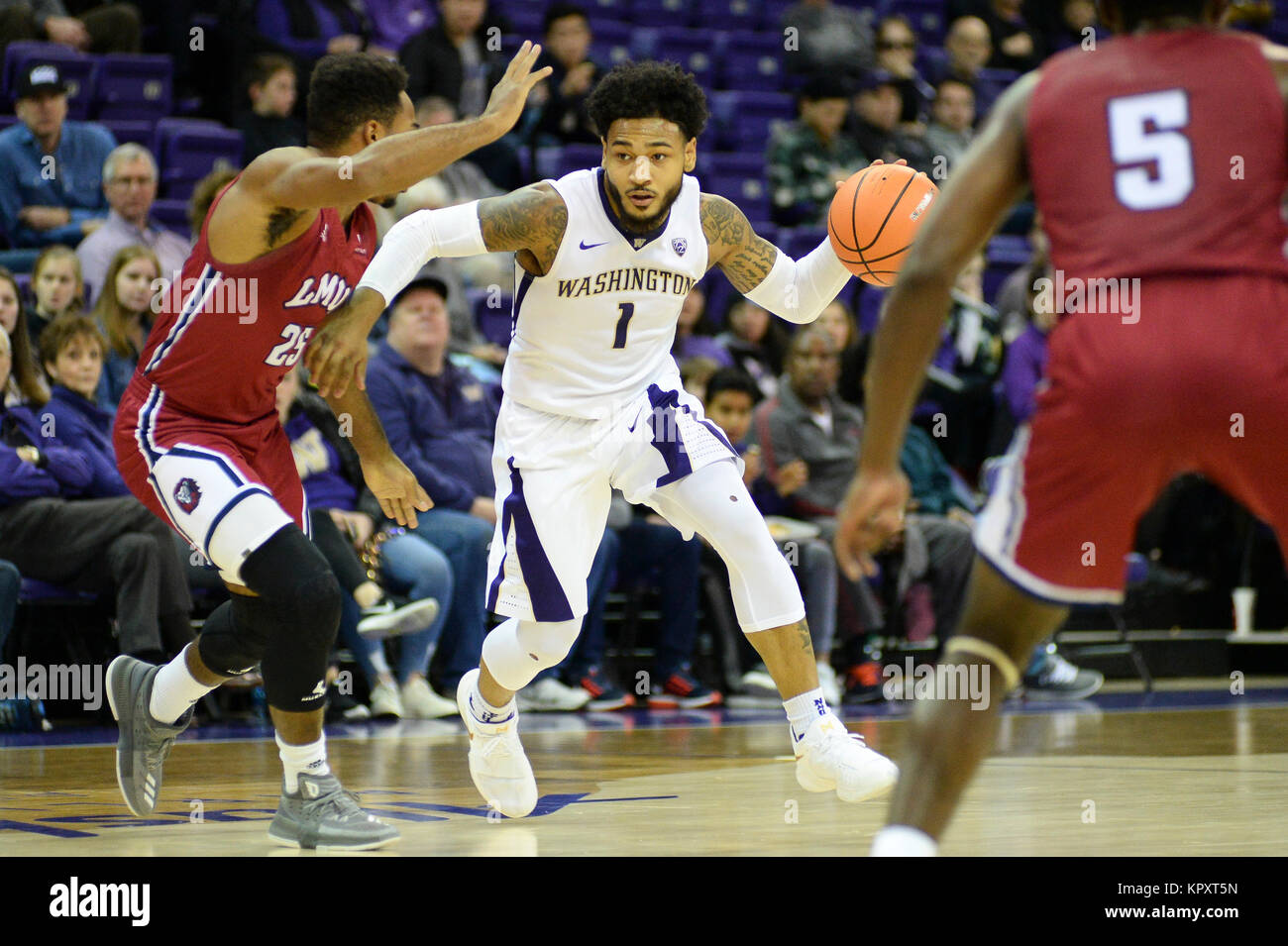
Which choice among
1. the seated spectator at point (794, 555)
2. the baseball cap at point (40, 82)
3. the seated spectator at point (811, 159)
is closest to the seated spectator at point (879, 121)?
the seated spectator at point (811, 159)

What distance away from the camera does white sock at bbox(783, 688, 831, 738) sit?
493cm

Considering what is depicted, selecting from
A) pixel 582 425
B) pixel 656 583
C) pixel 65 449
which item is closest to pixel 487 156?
pixel 656 583

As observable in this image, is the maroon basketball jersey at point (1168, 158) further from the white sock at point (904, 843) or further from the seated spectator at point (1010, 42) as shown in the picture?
the seated spectator at point (1010, 42)

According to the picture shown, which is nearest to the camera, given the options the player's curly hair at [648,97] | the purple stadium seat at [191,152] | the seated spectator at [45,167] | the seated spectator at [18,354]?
the player's curly hair at [648,97]

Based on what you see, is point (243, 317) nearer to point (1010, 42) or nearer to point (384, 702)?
point (384, 702)

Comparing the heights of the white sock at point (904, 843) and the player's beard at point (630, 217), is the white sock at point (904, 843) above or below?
below

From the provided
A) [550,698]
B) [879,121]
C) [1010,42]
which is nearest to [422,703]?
[550,698]

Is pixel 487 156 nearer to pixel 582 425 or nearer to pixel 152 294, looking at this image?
pixel 152 294

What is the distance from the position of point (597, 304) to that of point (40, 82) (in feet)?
19.1

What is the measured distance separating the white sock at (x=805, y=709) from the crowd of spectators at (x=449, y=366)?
3.33 m

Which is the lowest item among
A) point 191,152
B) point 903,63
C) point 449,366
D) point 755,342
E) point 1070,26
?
point 449,366

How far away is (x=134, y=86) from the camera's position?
437 inches

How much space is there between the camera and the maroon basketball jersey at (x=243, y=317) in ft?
14.8
